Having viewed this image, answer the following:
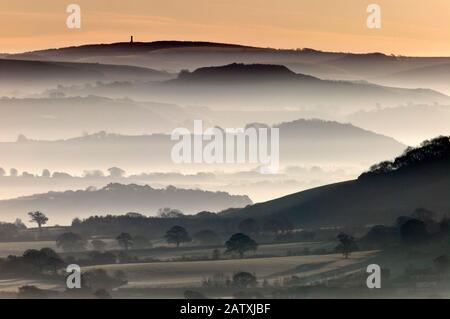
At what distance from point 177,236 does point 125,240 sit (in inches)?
30.6

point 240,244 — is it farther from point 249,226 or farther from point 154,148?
point 154,148

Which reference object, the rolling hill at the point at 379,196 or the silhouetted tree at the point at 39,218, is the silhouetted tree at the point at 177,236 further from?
the silhouetted tree at the point at 39,218

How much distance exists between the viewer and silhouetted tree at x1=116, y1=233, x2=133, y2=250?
21.6 metres

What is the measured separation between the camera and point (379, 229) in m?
21.6

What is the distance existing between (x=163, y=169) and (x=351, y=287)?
3247 millimetres

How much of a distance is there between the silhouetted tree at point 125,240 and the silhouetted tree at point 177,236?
549mm

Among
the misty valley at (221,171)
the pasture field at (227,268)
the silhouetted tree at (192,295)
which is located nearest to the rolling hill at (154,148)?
the misty valley at (221,171)

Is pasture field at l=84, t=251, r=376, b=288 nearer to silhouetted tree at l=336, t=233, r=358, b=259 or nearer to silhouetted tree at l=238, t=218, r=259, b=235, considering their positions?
silhouetted tree at l=336, t=233, r=358, b=259

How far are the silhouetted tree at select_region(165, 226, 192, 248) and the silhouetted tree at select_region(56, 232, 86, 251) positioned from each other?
125 cm

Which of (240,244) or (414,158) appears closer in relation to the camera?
(240,244)

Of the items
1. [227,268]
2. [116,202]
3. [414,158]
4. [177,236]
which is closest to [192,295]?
[227,268]

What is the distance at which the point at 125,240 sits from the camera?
21.6 metres

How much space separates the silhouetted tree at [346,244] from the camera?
2144 cm

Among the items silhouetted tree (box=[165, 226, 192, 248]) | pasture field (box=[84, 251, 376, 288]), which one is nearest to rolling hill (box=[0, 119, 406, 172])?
silhouetted tree (box=[165, 226, 192, 248])
